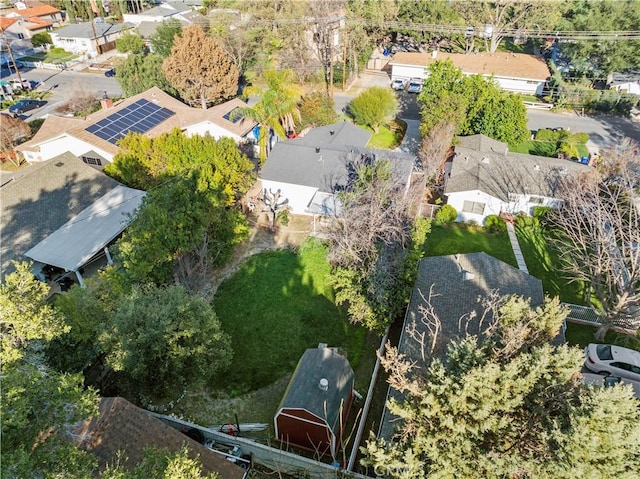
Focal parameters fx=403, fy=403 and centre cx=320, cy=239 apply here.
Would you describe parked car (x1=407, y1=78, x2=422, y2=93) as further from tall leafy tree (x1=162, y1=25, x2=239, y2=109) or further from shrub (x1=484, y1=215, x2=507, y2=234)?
shrub (x1=484, y1=215, x2=507, y2=234)

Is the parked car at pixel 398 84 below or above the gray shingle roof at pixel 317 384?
above

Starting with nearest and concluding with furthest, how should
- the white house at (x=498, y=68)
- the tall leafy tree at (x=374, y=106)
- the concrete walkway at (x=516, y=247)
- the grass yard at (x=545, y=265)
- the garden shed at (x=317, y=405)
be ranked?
1. the garden shed at (x=317, y=405)
2. the grass yard at (x=545, y=265)
3. the concrete walkway at (x=516, y=247)
4. the tall leafy tree at (x=374, y=106)
5. the white house at (x=498, y=68)

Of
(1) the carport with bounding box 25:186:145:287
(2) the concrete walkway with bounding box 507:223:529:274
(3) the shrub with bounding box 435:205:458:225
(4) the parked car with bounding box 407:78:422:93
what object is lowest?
(2) the concrete walkway with bounding box 507:223:529:274

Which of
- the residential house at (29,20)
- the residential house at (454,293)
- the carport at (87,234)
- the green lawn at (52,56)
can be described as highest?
the residential house at (29,20)

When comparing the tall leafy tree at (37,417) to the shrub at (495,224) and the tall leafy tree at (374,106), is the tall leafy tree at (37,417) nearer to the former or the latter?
the shrub at (495,224)

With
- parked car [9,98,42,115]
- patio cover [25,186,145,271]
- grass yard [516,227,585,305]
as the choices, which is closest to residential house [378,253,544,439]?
grass yard [516,227,585,305]

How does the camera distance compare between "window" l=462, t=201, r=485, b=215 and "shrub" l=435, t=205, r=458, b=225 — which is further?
"window" l=462, t=201, r=485, b=215

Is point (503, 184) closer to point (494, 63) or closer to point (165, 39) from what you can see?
point (494, 63)

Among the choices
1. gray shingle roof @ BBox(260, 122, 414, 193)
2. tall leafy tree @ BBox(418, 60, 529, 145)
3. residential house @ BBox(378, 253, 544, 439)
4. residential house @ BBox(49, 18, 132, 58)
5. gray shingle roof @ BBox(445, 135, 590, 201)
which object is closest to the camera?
residential house @ BBox(378, 253, 544, 439)

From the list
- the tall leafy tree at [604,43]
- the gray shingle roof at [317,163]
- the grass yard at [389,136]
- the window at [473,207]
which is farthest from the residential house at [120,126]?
the tall leafy tree at [604,43]
